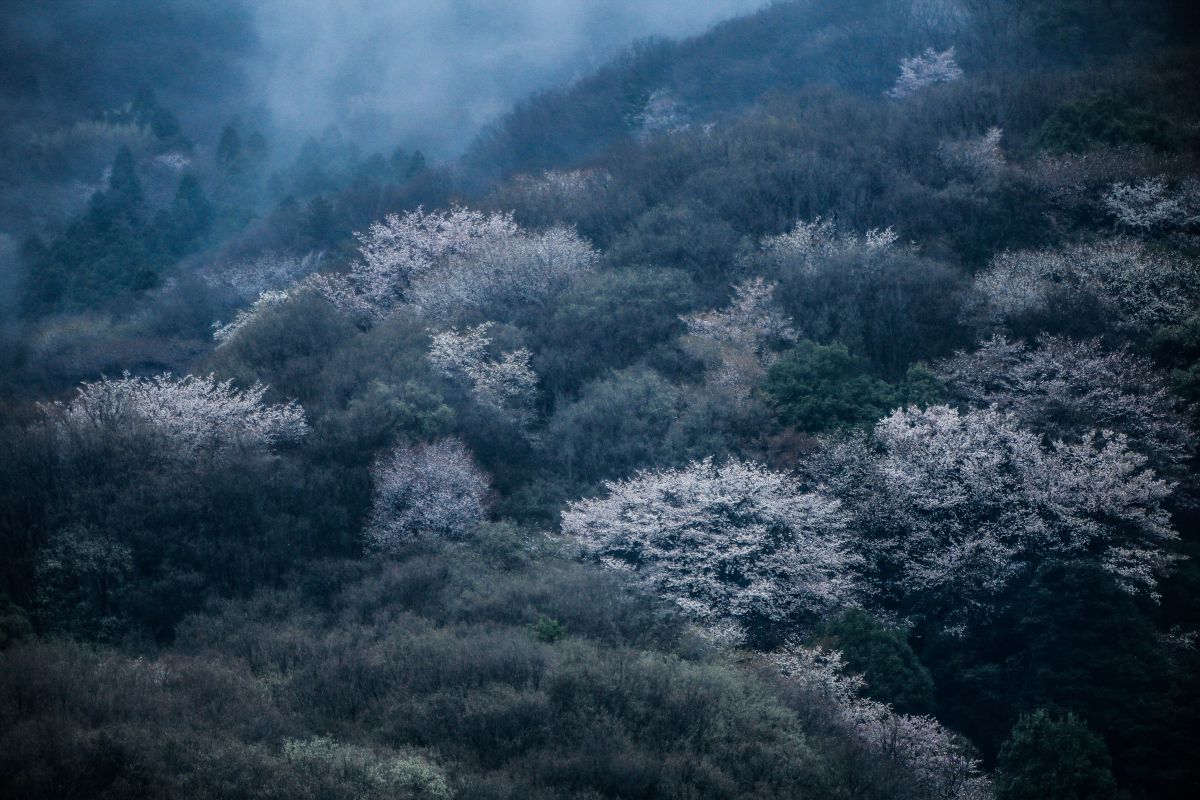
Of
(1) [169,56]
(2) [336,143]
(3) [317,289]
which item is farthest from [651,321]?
(1) [169,56]

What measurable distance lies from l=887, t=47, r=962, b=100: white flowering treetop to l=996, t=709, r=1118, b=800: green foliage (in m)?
47.0

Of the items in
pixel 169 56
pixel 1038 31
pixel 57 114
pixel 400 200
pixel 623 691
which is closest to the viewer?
pixel 623 691

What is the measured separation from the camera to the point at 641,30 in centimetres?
8275

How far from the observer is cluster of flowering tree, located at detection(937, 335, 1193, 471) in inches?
977

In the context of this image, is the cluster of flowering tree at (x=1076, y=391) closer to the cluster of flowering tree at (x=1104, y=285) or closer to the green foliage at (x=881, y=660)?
the cluster of flowering tree at (x=1104, y=285)

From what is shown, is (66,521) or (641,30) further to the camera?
(641,30)

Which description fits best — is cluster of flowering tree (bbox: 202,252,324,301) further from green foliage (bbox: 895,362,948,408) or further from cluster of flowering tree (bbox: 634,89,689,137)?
green foliage (bbox: 895,362,948,408)

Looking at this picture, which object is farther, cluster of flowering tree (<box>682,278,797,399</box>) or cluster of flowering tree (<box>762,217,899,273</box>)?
cluster of flowering tree (<box>762,217,899,273</box>)

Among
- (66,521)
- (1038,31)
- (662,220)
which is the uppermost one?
(1038,31)

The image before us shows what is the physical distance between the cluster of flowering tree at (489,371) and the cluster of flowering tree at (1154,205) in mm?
22792

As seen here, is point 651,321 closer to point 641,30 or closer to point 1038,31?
point 1038,31

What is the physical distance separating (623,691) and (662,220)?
2971 cm

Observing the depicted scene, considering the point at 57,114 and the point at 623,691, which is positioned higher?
the point at 57,114

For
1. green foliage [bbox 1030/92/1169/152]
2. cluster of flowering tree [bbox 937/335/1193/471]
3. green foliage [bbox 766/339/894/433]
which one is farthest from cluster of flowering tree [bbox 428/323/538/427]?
green foliage [bbox 1030/92/1169/152]
